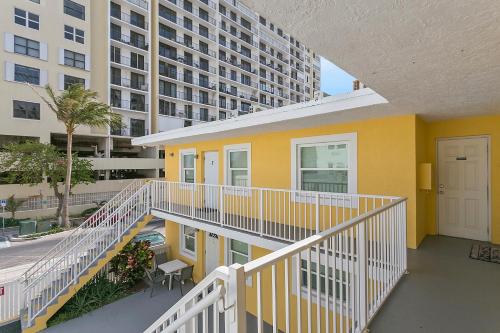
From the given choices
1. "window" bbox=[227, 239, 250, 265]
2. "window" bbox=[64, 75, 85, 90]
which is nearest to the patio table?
"window" bbox=[227, 239, 250, 265]

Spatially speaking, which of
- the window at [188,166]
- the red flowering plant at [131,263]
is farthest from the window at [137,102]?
the red flowering plant at [131,263]

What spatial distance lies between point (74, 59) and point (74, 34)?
2.22 metres

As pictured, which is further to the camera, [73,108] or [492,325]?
[73,108]

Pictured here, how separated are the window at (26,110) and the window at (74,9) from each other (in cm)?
864

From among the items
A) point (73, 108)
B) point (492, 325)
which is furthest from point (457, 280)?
point (73, 108)

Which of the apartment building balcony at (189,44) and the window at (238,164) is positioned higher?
the apartment building balcony at (189,44)

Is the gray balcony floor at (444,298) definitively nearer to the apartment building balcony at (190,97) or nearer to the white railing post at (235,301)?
the white railing post at (235,301)

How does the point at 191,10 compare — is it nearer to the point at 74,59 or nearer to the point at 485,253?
the point at 74,59

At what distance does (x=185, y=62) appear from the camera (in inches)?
1225

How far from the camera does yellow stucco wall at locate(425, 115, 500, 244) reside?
16.9 feet

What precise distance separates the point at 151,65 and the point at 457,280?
30.8 meters

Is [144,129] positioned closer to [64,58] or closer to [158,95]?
[158,95]

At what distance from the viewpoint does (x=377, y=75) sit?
286cm

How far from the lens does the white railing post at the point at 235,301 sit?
1.22m
